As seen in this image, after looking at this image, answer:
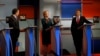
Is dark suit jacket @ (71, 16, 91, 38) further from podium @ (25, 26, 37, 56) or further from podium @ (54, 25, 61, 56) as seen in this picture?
podium @ (25, 26, 37, 56)

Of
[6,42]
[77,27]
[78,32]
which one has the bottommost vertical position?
[6,42]

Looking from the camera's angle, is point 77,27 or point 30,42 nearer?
point 30,42

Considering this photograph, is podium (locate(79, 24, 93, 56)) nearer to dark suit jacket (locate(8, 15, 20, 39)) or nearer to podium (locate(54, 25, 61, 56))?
podium (locate(54, 25, 61, 56))

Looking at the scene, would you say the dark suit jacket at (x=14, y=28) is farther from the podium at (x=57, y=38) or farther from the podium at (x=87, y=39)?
the podium at (x=87, y=39)

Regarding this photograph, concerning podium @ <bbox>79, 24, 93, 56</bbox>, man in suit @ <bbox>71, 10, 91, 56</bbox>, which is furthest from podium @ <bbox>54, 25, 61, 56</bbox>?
podium @ <bbox>79, 24, 93, 56</bbox>

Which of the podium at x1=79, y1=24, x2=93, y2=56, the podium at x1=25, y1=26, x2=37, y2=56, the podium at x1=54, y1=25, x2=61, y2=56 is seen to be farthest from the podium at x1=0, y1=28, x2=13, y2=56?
the podium at x1=79, y1=24, x2=93, y2=56

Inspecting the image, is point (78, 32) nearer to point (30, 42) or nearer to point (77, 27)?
point (77, 27)

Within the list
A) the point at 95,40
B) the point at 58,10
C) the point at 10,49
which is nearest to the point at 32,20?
the point at 58,10

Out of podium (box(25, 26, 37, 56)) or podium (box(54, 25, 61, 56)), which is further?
podium (box(54, 25, 61, 56))

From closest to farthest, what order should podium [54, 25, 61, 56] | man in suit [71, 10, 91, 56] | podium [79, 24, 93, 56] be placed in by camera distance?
podium [79, 24, 93, 56], podium [54, 25, 61, 56], man in suit [71, 10, 91, 56]

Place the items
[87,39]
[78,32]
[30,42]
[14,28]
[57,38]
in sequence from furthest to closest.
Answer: [78,32]
[14,28]
[57,38]
[30,42]
[87,39]

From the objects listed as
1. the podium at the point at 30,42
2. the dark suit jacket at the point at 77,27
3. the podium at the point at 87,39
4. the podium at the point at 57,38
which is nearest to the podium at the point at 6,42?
the podium at the point at 30,42

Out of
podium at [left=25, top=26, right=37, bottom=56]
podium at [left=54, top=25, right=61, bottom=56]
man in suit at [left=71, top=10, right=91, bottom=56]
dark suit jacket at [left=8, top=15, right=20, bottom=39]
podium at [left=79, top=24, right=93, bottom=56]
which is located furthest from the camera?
man in suit at [left=71, top=10, right=91, bottom=56]

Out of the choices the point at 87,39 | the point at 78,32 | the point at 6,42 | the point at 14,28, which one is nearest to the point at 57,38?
the point at 78,32
